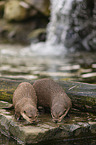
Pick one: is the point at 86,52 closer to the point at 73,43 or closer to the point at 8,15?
the point at 73,43

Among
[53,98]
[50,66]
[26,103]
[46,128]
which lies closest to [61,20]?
[50,66]

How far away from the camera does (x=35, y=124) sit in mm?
3258

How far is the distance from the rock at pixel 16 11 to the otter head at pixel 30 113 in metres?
15.2

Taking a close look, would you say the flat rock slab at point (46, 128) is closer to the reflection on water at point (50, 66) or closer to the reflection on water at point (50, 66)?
the reflection on water at point (50, 66)

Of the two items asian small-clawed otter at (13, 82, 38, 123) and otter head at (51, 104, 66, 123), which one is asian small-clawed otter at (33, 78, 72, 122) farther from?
asian small-clawed otter at (13, 82, 38, 123)

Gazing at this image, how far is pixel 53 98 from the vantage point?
355 cm

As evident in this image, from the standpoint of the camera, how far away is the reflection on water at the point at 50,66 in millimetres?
7238

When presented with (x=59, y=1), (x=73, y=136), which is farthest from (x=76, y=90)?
(x=59, y=1)

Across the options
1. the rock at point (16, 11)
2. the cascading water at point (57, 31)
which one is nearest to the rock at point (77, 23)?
the cascading water at point (57, 31)

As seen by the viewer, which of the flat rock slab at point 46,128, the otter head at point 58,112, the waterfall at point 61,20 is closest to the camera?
the flat rock slab at point 46,128

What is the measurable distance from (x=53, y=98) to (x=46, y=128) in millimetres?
493

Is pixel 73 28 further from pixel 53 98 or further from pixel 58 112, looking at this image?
pixel 58 112

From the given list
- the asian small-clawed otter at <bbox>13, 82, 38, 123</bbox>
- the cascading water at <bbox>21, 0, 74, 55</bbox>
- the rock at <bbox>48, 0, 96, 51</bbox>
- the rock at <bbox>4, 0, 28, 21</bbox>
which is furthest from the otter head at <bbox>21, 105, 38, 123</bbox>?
the rock at <bbox>4, 0, 28, 21</bbox>

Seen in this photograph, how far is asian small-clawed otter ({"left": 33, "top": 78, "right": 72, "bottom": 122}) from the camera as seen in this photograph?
128 inches
